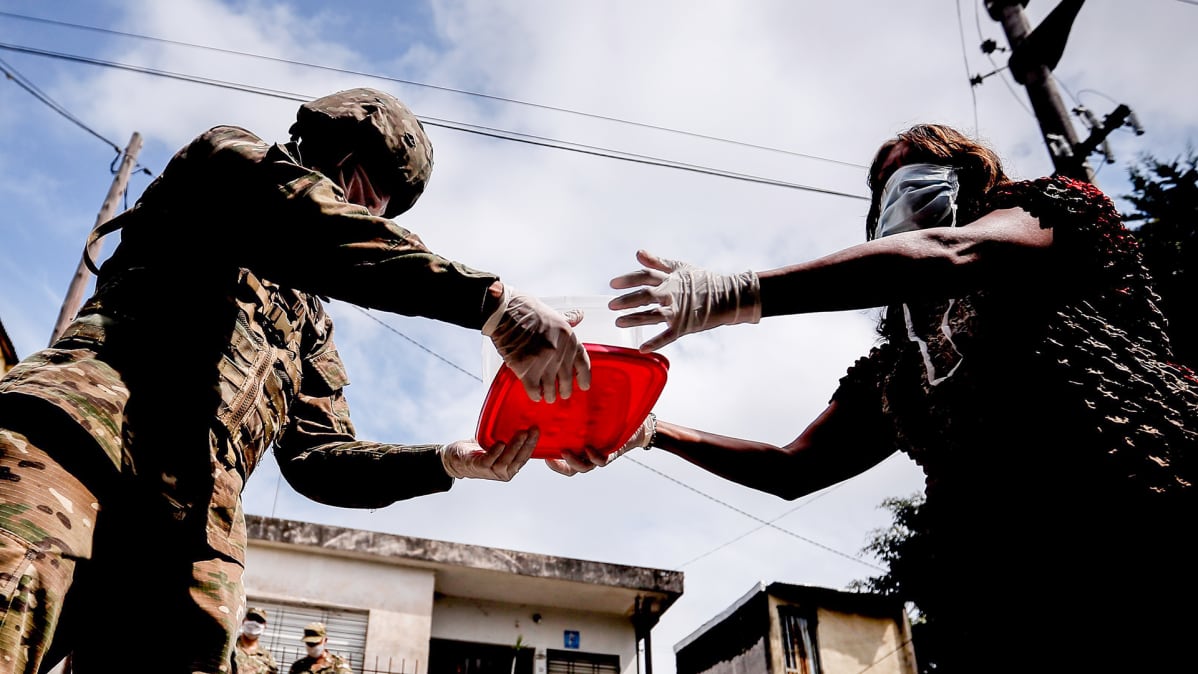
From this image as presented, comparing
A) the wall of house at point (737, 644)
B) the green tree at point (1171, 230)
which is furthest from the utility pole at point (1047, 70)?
the wall of house at point (737, 644)

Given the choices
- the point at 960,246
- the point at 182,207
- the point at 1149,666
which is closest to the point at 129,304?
the point at 182,207

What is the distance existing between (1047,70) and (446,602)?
1283 cm

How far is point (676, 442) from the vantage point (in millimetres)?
2869

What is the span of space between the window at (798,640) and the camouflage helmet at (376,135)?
14.5 m

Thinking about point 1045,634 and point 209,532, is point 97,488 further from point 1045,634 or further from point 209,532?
point 1045,634

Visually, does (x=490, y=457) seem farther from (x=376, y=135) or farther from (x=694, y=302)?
(x=376, y=135)

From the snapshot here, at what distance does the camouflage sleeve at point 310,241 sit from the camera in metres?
1.73

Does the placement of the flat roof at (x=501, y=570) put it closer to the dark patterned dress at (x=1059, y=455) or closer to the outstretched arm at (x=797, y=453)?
the outstretched arm at (x=797, y=453)

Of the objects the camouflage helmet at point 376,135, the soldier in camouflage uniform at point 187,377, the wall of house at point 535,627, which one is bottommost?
the soldier in camouflage uniform at point 187,377

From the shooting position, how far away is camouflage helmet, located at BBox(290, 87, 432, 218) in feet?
7.25

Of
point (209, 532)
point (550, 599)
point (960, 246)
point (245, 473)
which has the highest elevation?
point (550, 599)

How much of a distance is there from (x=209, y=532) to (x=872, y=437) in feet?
6.76

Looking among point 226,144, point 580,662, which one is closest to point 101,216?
point 580,662

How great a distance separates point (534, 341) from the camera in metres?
1.82
